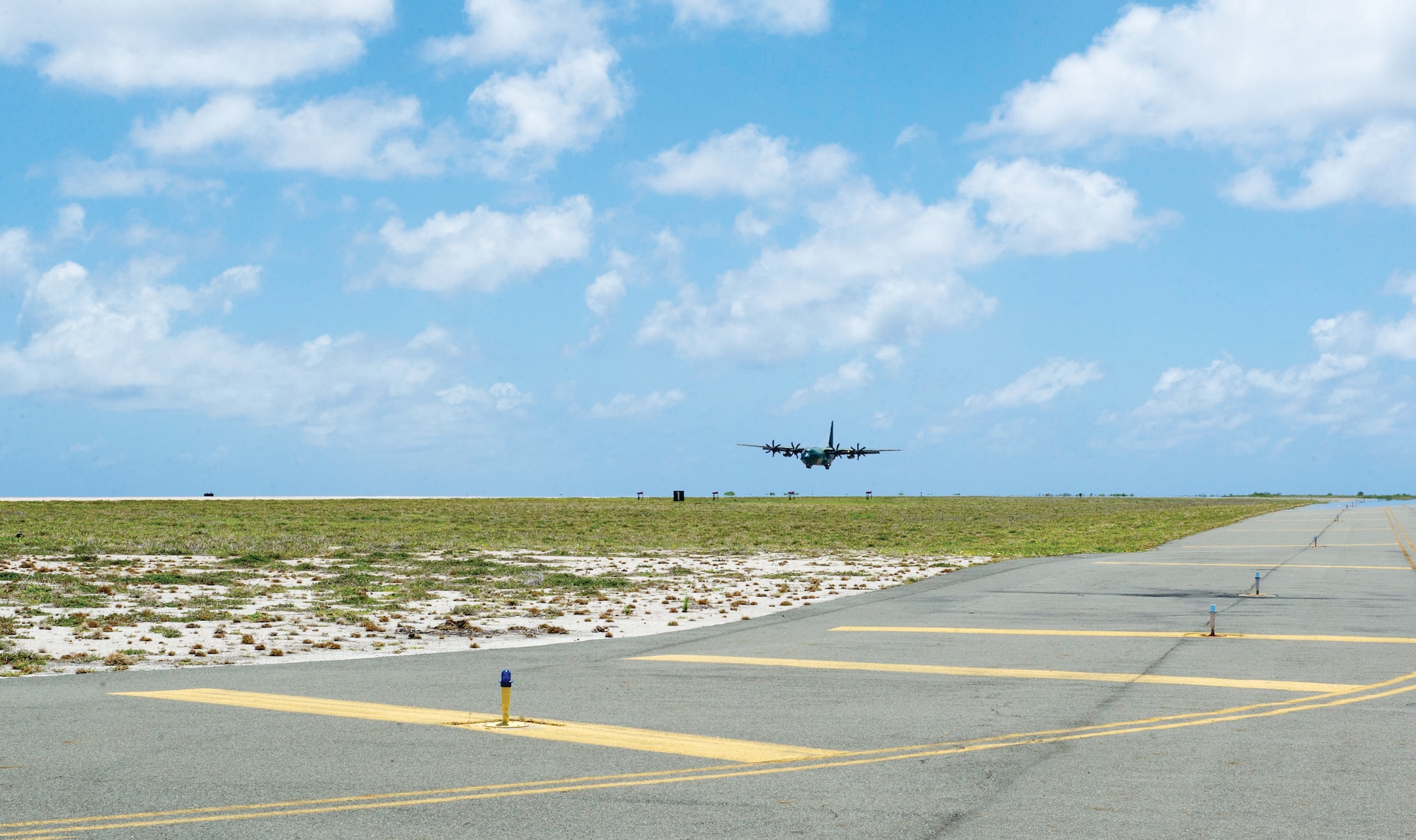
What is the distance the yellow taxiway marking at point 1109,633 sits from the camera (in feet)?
59.0

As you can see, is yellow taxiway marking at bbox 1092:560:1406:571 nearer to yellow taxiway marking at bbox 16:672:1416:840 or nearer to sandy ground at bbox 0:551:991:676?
sandy ground at bbox 0:551:991:676

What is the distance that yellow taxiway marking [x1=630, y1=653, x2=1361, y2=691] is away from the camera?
13.9m

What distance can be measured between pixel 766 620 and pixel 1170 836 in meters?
13.5

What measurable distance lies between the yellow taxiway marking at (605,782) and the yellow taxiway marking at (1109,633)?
5761mm

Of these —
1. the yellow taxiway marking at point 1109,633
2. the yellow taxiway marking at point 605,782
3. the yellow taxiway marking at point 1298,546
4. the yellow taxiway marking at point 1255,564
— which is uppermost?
the yellow taxiway marking at point 1298,546

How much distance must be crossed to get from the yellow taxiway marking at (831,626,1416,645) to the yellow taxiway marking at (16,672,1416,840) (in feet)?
18.9

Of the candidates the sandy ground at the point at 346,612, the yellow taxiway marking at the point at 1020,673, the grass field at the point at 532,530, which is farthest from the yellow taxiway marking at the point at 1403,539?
the yellow taxiway marking at the point at 1020,673

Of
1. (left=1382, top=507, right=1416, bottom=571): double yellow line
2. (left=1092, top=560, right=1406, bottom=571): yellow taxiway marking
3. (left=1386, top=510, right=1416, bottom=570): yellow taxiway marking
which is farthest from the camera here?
(left=1382, top=507, right=1416, bottom=571): double yellow line

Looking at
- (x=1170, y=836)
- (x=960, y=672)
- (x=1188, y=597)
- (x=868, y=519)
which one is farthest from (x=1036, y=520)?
(x=1170, y=836)

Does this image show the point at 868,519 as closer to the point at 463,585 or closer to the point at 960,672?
the point at 463,585

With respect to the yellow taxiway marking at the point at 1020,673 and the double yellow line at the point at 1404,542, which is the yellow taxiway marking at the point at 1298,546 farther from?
the yellow taxiway marking at the point at 1020,673

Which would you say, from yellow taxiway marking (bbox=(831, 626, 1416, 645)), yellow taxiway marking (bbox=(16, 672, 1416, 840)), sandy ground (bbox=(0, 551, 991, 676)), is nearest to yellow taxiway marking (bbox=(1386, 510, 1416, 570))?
sandy ground (bbox=(0, 551, 991, 676))

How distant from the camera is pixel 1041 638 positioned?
18.5 meters

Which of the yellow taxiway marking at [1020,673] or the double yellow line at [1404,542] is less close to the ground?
the double yellow line at [1404,542]
